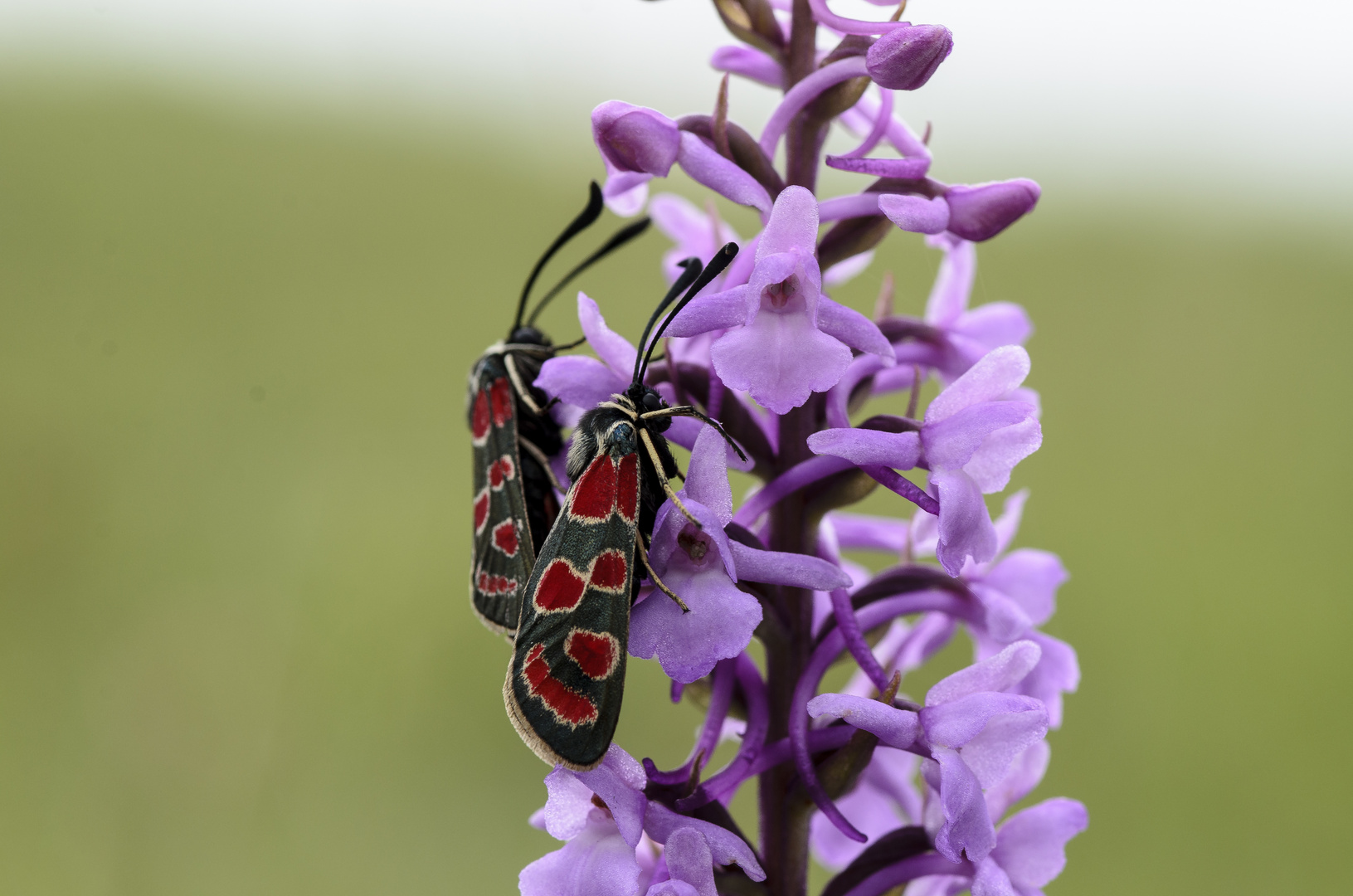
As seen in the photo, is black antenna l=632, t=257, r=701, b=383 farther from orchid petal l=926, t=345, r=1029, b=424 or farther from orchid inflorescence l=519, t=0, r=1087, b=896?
orchid petal l=926, t=345, r=1029, b=424

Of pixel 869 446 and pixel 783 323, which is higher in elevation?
pixel 783 323

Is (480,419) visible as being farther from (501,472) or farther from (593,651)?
(593,651)

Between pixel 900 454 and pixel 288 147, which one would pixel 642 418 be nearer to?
pixel 900 454

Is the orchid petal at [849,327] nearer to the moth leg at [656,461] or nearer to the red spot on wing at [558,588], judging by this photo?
the moth leg at [656,461]

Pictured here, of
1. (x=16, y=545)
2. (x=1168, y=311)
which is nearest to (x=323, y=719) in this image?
(x=16, y=545)

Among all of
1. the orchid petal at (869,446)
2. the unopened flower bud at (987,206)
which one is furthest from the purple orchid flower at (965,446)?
the unopened flower bud at (987,206)

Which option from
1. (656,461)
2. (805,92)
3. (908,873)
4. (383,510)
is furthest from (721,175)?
(383,510)
